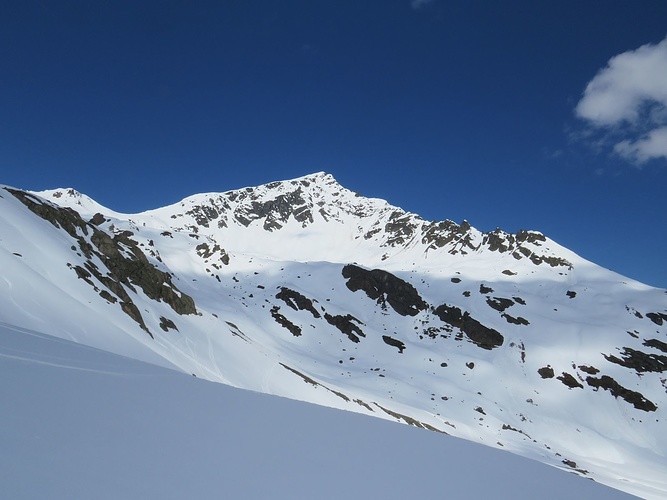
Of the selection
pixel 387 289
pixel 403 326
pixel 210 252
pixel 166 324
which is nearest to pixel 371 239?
pixel 387 289

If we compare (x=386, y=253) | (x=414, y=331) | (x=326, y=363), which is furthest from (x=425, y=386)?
(x=386, y=253)

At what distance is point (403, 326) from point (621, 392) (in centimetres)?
3850

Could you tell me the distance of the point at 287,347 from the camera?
197ft

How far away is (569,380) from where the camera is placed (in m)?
64.8

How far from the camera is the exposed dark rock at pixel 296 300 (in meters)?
73.8

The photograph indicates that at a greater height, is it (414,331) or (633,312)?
(633,312)

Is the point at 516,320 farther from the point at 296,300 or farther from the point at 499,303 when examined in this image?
the point at 296,300

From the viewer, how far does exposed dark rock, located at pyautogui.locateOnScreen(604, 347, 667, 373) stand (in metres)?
68.3

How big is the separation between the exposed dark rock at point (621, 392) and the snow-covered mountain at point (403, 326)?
0.67 ft

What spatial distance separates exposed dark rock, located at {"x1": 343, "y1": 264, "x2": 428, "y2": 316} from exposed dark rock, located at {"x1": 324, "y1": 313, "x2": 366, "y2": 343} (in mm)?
14063

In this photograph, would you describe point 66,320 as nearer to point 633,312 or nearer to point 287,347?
point 287,347

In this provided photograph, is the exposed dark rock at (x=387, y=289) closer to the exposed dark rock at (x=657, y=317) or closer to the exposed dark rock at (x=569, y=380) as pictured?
the exposed dark rock at (x=569, y=380)

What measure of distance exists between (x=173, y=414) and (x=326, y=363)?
187ft

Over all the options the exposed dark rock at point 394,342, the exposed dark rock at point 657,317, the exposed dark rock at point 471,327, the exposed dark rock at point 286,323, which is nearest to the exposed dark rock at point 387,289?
the exposed dark rock at point 471,327
